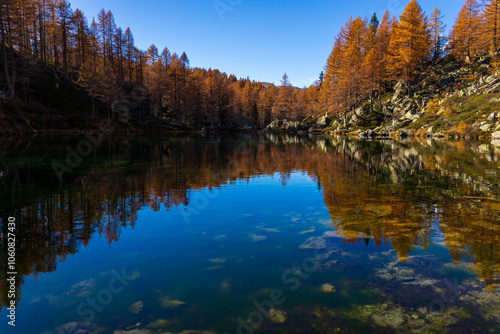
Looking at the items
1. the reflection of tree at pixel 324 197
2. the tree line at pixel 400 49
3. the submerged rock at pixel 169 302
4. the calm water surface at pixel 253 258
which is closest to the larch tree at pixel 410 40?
the tree line at pixel 400 49

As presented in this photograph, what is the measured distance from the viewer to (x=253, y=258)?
6.03 metres

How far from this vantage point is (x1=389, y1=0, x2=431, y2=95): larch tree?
5866 cm

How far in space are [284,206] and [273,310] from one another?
19.6 ft

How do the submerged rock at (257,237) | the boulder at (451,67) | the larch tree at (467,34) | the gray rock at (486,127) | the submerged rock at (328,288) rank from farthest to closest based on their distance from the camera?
the larch tree at (467,34)
the boulder at (451,67)
the gray rock at (486,127)
the submerged rock at (257,237)
the submerged rock at (328,288)

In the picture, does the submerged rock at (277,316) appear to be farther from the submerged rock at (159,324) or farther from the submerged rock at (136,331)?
the submerged rock at (136,331)

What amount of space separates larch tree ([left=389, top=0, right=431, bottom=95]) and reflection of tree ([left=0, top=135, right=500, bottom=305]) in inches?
1881

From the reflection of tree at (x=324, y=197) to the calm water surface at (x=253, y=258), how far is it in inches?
2.3

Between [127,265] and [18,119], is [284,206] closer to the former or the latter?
[127,265]

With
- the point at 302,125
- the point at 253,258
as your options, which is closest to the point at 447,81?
the point at 302,125

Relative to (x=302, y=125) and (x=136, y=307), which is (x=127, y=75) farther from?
(x=136, y=307)

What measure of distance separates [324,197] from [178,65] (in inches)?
3345

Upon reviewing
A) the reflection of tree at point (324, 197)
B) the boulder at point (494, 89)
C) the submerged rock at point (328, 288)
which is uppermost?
the boulder at point (494, 89)

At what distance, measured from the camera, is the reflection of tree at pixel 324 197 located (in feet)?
21.5

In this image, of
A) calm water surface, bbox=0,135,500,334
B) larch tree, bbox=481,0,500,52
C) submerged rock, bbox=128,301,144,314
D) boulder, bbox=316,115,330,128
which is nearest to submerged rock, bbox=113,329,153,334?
calm water surface, bbox=0,135,500,334
